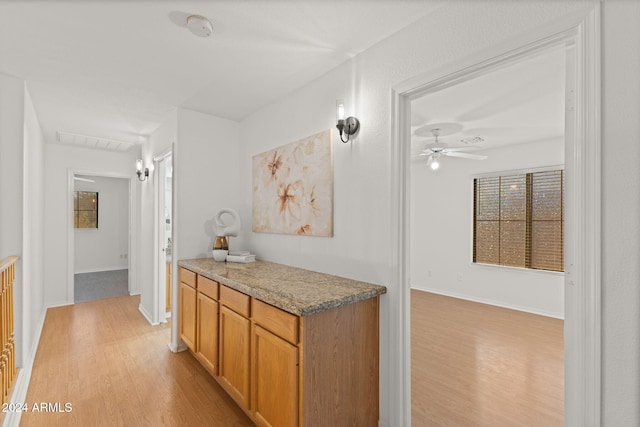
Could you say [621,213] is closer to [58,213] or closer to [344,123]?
[344,123]

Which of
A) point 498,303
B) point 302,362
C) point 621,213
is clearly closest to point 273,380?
point 302,362

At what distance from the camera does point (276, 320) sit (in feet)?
5.72

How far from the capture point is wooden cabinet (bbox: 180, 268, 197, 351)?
9.21 feet

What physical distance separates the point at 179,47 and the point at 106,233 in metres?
6.86

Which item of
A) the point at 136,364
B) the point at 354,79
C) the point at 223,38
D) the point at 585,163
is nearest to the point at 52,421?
the point at 136,364

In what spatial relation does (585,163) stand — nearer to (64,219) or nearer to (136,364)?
(136,364)

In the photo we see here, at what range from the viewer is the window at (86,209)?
6984 mm

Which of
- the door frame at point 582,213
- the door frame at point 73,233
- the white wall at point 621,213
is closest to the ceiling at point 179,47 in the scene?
the door frame at point 582,213

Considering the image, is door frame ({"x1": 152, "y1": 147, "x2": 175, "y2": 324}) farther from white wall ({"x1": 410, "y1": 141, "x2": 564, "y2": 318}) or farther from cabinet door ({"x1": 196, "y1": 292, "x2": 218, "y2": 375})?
white wall ({"x1": 410, "y1": 141, "x2": 564, "y2": 318})

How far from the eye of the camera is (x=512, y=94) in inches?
110

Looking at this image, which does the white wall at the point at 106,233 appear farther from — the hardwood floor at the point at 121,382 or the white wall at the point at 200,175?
the white wall at the point at 200,175

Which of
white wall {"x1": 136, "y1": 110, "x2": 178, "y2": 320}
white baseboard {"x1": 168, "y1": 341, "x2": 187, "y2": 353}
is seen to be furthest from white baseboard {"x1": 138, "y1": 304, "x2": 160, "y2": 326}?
white baseboard {"x1": 168, "y1": 341, "x2": 187, "y2": 353}

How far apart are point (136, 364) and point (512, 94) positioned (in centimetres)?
419

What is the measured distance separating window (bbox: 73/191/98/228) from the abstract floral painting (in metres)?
5.98
